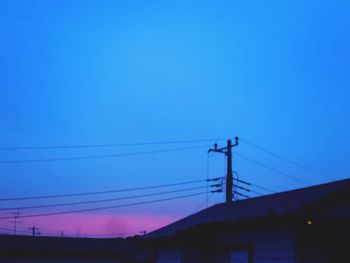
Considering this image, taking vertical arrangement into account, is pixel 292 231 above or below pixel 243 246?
above

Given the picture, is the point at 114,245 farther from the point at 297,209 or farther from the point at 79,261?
the point at 297,209

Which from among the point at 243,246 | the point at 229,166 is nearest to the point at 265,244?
the point at 243,246

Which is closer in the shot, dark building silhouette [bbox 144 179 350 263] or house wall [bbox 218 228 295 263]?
dark building silhouette [bbox 144 179 350 263]

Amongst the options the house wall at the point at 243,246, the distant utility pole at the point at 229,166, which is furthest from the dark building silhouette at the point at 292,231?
the distant utility pole at the point at 229,166

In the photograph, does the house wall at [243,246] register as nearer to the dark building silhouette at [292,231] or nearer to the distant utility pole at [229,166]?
the dark building silhouette at [292,231]

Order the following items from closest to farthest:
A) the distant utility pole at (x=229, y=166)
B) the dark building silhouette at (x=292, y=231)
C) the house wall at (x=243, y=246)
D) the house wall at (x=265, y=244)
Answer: the dark building silhouette at (x=292, y=231) < the house wall at (x=265, y=244) < the house wall at (x=243, y=246) < the distant utility pole at (x=229, y=166)

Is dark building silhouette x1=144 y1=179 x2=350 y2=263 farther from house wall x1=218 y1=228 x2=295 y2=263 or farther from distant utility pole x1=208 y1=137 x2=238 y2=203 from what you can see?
distant utility pole x1=208 y1=137 x2=238 y2=203

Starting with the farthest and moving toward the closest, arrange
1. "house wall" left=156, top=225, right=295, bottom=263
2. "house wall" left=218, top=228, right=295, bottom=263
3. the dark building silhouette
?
"house wall" left=156, top=225, right=295, bottom=263 < "house wall" left=218, top=228, right=295, bottom=263 < the dark building silhouette

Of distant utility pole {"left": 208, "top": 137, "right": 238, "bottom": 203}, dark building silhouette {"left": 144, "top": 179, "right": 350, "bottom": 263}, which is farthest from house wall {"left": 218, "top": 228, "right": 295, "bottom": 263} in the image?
distant utility pole {"left": 208, "top": 137, "right": 238, "bottom": 203}

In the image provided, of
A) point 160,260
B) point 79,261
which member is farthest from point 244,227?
point 79,261

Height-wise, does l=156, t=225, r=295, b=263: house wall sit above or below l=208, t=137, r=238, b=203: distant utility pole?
below

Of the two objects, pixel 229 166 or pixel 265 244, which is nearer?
pixel 265 244

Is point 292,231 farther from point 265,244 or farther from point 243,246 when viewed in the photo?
point 243,246

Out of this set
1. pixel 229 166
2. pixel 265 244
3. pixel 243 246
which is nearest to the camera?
pixel 265 244
